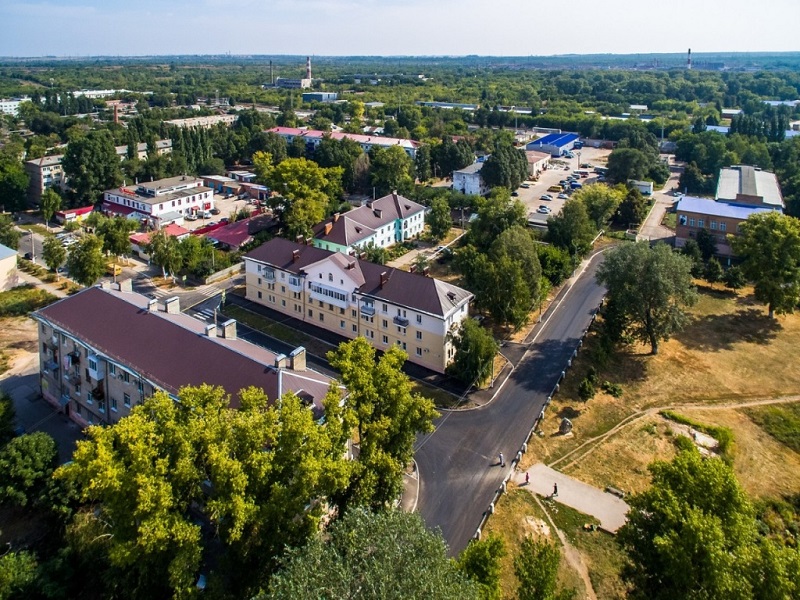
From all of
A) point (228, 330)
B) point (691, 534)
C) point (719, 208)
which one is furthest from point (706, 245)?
point (228, 330)

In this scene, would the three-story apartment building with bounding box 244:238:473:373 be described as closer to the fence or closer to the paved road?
the paved road

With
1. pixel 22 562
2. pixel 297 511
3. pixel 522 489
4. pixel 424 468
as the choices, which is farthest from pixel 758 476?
pixel 22 562

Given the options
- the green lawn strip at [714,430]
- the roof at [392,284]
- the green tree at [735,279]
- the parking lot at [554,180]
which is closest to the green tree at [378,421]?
the roof at [392,284]

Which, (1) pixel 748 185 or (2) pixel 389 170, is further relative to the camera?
(2) pixel 389 170

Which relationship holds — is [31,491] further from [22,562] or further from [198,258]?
[198,258]

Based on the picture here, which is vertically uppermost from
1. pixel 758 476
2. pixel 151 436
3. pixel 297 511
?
pixel 151 436

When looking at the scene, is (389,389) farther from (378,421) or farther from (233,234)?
(233,234)
